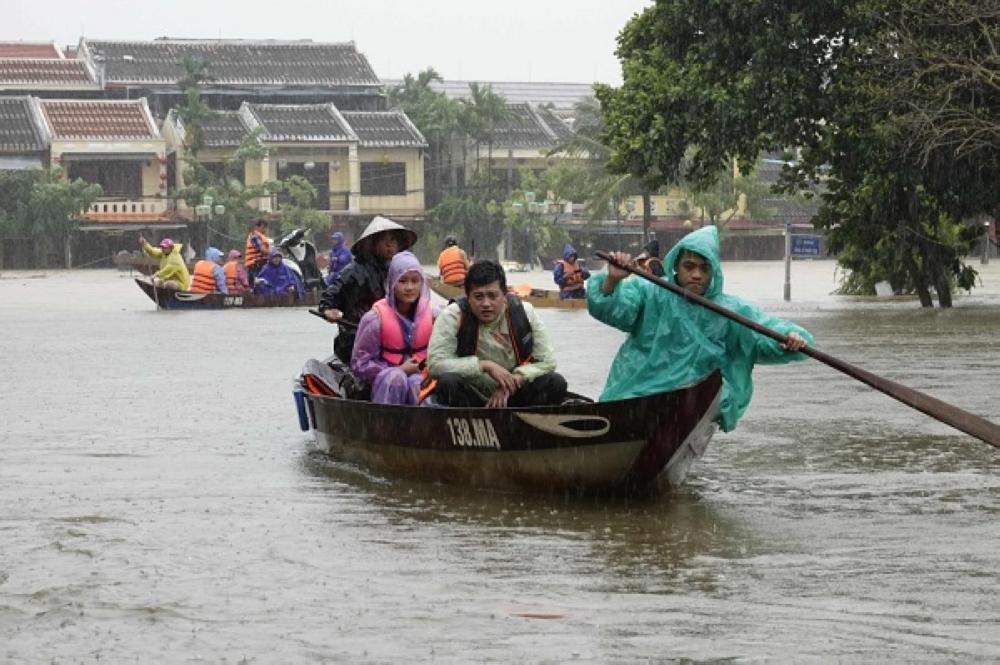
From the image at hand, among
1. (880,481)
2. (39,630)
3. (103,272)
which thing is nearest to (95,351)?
(880,481)

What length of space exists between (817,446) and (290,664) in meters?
6.90

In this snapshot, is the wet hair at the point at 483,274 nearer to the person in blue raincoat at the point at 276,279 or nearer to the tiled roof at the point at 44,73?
the person in blue raincoat at the point at 276,279

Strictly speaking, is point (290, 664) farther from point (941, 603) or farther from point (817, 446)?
point (817, 446)

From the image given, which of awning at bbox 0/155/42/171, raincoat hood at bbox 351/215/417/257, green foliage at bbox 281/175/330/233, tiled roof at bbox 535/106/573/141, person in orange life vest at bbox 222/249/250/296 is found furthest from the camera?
tiled roof at bbox 535/106/573/141

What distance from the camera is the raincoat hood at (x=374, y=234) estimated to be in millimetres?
12758

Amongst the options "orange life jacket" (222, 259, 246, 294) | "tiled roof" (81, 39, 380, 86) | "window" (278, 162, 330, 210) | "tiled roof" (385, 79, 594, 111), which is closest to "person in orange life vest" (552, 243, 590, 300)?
"orange life jacket" (222, 259, 246, 294)

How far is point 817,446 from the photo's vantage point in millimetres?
13055

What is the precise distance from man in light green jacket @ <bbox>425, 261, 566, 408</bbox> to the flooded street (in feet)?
1.84

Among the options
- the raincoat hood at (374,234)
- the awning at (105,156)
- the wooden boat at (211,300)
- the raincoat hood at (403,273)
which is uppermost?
A: the awning at (105,156)

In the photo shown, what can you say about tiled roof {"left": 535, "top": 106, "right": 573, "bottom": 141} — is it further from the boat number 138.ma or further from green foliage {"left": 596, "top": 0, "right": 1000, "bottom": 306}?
the boat number 138.ma

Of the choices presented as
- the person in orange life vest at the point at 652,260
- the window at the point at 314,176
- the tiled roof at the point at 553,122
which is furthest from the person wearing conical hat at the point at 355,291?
the tiled roof at the point at 553,122

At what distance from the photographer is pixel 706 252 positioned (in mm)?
10211

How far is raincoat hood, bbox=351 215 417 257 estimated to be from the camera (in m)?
12.8

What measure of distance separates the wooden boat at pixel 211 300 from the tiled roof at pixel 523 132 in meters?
30.0
